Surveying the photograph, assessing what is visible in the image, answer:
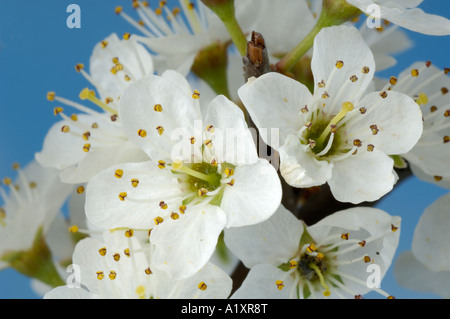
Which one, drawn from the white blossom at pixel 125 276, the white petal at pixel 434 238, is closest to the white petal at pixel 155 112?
the white blossom at pixel 125 276

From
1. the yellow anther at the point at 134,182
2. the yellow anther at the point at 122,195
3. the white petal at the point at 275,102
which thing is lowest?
the yellow anther at the point at 122,195

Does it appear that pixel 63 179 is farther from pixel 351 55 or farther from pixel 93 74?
pixel 351 55

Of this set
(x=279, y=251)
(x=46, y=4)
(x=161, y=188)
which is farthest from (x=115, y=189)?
(x=46, y=4)

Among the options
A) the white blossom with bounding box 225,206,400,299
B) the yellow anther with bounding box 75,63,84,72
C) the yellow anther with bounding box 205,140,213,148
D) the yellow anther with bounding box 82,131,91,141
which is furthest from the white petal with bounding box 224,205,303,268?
the yellow anther with bounding box 75,63,84,72

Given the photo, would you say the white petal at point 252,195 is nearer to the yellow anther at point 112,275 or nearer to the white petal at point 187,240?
the white petal at point 187,240

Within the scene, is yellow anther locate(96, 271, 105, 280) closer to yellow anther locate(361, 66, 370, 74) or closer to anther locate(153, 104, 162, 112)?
anther locate(153, 104, 162, 112)

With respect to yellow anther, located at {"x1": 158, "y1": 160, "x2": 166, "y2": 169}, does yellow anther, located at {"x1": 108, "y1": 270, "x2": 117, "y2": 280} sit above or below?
below

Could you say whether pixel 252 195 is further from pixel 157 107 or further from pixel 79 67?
pixel 79 67

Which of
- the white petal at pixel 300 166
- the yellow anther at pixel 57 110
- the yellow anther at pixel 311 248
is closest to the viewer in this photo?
the white petal at pixel 300 166
